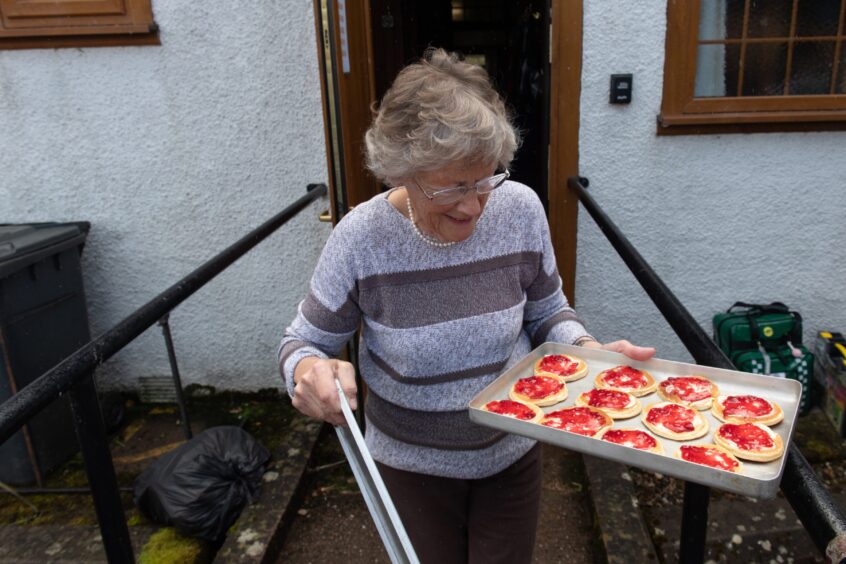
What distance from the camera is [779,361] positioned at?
3.52m

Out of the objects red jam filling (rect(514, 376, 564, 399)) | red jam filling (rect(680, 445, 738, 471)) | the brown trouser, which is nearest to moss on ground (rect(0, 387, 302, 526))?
the brown trouser

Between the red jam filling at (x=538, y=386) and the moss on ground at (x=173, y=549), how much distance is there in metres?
1.77

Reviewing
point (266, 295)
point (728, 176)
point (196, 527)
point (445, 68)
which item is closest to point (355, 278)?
point (445, 68)

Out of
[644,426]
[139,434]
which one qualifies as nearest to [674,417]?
[644,426]

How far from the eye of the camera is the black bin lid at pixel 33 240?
3.00 metres

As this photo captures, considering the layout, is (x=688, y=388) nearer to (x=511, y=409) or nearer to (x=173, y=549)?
(x=511, y=409)

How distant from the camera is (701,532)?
165 cm

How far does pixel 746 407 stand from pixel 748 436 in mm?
117

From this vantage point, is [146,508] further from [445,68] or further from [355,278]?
[445,68]

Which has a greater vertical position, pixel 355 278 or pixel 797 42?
pixel 797 42

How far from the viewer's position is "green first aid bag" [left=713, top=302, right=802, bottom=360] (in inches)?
138

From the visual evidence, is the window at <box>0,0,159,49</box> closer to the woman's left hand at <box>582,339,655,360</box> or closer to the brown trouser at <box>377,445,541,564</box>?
the brown trouser at <box>377,445,541,564</box>

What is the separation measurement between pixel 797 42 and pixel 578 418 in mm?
2806

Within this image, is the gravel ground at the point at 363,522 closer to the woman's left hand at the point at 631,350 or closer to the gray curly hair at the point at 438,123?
the woman's left hand at the point at 631,350
